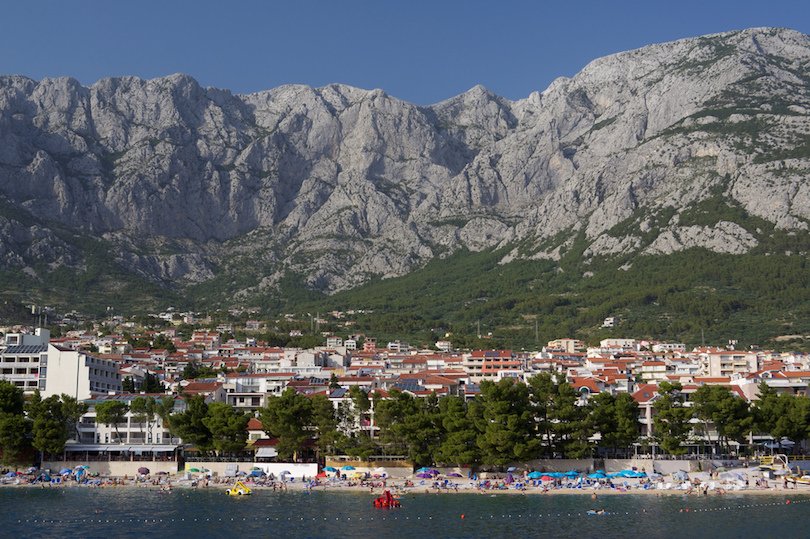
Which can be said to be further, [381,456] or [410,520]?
[381,456]

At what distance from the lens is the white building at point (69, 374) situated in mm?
117500

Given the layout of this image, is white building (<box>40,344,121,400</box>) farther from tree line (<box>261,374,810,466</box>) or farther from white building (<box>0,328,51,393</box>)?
tree line (<box>261,374,810,466</box>)

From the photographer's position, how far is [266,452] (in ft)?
318

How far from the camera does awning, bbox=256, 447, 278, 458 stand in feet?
317

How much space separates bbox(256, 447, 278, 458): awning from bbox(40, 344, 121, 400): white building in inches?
1114

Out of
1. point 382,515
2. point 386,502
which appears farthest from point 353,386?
point 382,515

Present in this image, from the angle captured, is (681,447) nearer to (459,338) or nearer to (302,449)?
(302,449)

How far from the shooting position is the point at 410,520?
6988cm

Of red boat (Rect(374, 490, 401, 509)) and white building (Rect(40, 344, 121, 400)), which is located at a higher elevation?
white building (Rect(40, 344, 121, 400))

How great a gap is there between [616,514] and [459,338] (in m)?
125

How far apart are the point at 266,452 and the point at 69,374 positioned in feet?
110

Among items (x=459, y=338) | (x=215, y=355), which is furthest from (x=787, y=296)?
(x=215, y=355)

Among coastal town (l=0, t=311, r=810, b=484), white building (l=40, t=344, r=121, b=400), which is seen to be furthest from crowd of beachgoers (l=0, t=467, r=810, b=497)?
white building (l=40, t=344, r=121, b=400)

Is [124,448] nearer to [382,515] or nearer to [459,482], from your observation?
[459,482]
